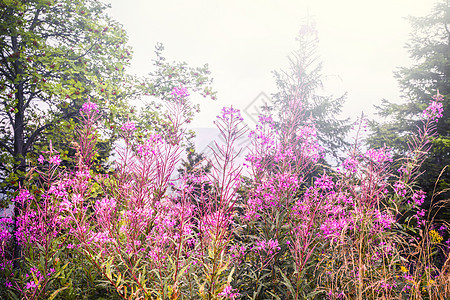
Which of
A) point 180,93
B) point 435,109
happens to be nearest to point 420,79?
point 435,109

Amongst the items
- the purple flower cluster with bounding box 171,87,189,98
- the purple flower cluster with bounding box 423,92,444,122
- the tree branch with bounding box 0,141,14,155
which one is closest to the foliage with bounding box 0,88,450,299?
the purple flower cluster with bounding box 171,87,189,98

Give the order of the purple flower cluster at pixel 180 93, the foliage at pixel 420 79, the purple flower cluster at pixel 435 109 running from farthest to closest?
the foliage at pixel 420 79
the purple flower cluster at pixel 435 109
the purple flower cluster at pixel 180 93

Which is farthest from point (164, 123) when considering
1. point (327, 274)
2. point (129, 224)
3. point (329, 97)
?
point (329, 97)

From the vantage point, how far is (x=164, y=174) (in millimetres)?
2539

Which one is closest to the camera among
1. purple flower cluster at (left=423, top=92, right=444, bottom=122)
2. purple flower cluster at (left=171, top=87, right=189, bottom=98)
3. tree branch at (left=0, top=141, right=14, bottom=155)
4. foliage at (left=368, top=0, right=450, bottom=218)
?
purple flower cluster at (left=171, top=87, right=189, bottom=98)

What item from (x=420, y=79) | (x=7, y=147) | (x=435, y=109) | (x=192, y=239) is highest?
(x=420, y=79)

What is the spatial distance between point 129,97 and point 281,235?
24.7ft

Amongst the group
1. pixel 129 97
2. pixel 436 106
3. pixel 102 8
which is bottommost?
pixel 436 106

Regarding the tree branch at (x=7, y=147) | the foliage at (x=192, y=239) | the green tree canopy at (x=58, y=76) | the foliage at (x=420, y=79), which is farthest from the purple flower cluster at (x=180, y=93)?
the foliage at (x=420, y=79)

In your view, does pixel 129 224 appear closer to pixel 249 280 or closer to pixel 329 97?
pixel 249 280

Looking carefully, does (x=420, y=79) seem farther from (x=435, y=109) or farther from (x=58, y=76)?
(x=58, y=76)

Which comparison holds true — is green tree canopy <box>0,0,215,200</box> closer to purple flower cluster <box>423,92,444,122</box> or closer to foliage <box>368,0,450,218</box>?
purple flower cluster <box>423,92,444,122</box>

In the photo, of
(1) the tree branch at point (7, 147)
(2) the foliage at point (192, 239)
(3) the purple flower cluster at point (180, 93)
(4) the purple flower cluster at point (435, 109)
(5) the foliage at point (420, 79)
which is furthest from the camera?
(5) the foliage at point (420, 79)

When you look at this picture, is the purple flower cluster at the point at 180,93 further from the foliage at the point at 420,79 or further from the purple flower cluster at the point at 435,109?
the foliage at the point at 420,79
